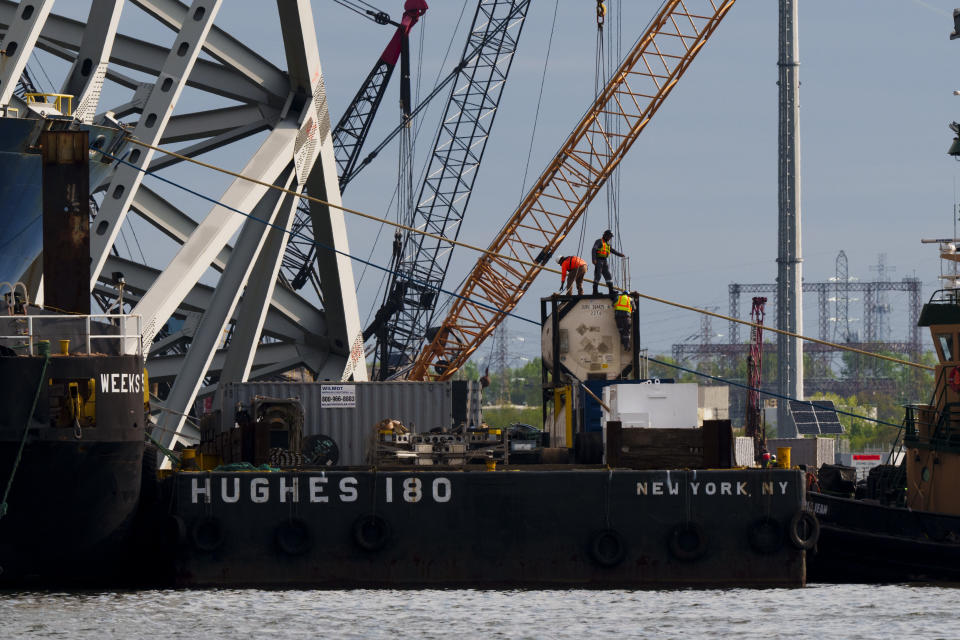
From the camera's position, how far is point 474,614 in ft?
102

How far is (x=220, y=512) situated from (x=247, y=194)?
18382mm

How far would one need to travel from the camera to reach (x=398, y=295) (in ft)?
327

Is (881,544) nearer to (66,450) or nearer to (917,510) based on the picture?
(917,510)

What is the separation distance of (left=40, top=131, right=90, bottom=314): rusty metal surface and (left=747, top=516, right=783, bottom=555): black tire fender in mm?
15779

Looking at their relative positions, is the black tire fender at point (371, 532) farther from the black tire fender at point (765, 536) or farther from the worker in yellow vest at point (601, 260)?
the worker in yellow vest at point (601, 260)

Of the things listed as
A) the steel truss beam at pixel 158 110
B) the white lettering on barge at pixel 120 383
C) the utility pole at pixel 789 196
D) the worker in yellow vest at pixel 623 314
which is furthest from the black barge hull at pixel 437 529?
the utility pole at pixel 789 196

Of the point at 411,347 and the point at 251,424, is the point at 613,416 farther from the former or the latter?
the point at 411,347

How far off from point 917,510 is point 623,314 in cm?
1069

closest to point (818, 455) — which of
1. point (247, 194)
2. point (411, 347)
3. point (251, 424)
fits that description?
point (411, 347)

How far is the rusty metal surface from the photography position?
3562cm

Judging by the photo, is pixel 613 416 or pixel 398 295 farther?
pixel 398 295

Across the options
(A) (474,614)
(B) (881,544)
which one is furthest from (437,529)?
(B) (881,544)

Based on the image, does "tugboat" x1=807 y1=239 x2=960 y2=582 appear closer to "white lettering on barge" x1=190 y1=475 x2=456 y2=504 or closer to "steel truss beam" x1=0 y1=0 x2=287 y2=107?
"white lettering on barge" x1=190 y1=475 x2=456 y2=504

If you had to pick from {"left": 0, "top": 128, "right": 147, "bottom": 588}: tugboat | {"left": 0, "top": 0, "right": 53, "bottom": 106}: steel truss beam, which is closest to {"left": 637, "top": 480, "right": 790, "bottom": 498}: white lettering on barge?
{"left": 0, "top": 128, "right": 147, "bottom": 588}: tugboat
